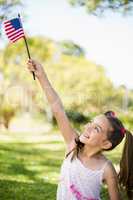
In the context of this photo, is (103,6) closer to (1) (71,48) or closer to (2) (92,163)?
(2) (92,163)

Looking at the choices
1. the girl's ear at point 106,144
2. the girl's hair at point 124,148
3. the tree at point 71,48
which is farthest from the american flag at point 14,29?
the tree at point 71,48

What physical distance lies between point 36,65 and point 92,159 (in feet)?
1.84

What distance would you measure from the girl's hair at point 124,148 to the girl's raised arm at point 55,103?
0.11 meters

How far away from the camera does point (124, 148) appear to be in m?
2.67

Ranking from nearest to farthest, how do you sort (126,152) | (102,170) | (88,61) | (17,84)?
1. (102,170)
2. (126,152)
3. (17,84)
4. (88,61)

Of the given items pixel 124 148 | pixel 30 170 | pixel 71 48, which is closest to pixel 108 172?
pixel 124 148

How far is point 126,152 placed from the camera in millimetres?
2662

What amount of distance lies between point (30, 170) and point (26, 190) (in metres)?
1.42

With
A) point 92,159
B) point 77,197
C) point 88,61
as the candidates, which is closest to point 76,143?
point 92,159

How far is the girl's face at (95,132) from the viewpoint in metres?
2.32

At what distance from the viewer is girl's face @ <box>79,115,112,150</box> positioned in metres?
2.32

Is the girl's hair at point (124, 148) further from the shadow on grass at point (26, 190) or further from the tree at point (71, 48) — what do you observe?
the tree at point (71, 48)

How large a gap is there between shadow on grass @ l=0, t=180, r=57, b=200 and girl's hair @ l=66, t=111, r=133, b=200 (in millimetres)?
2612

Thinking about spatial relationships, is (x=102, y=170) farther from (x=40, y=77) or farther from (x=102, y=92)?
(x=102, y=92)
